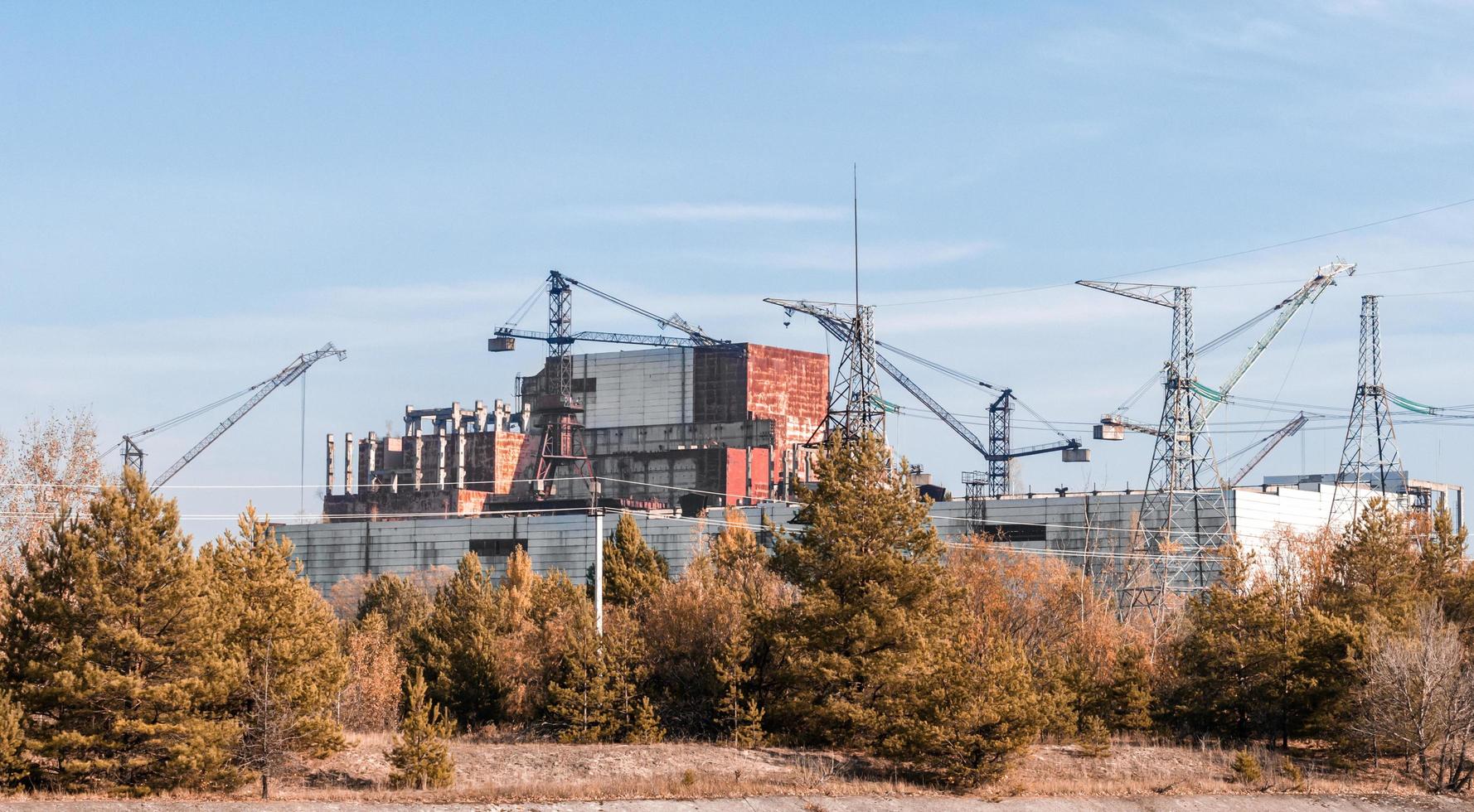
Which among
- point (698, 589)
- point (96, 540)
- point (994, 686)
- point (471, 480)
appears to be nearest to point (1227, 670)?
point (994, 686)

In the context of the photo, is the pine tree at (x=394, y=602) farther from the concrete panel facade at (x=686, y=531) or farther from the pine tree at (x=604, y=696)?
the pine tree at (x=604, y=696)

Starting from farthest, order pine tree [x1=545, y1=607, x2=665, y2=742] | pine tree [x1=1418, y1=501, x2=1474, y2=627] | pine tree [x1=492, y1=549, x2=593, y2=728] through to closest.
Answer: pine tree [x1=1418, y1=501, x2=1474, y2=627]
pine tree [x1=492, y1=549, x2=593, y2=728]
pine tree [x1=545, y1=607, x2=665, y2=742]

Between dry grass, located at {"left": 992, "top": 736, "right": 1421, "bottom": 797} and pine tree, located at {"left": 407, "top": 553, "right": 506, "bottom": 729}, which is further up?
pine tree, located at {"left": 407, "top": 553, "right": 506, "bottom": 729}

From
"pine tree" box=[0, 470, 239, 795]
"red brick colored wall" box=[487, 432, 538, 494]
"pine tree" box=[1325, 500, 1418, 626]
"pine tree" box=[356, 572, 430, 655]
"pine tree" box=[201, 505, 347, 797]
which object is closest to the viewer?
"pine tree" box=[0, 470, 239, 795]

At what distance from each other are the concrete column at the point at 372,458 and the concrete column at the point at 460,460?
477 inches

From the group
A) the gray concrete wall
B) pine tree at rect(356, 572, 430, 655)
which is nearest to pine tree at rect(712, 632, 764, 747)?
pine tree at rect(356, 572, 430, 655)

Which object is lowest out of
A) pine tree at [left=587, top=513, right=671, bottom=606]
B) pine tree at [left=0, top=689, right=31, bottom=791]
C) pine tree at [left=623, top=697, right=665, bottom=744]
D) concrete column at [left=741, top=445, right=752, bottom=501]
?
pine tree at [left=623, top=697, right=665, bottom=744]

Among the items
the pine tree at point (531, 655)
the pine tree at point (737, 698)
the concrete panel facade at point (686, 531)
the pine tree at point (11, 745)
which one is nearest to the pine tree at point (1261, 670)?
the pine tree at point (737, 698)

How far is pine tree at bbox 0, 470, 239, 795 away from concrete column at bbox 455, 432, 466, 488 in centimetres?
12112

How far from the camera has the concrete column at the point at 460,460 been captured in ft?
550

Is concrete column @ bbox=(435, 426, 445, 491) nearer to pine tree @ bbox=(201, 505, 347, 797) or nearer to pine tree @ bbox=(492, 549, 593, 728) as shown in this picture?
pine tree @ bbox=(492, 549, 593, 728)

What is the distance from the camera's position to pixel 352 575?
472 ft

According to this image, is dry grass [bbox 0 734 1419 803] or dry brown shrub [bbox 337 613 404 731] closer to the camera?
dry grass [bbox 0 734 1419 803]

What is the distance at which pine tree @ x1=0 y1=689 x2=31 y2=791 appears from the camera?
43062mm
